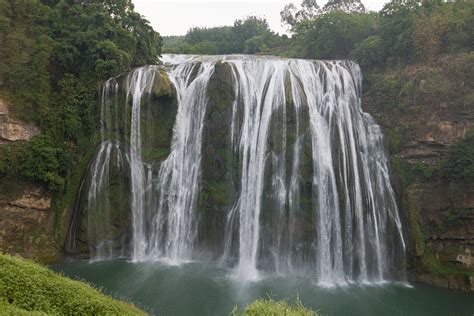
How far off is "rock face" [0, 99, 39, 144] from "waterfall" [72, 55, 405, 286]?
338 centimetres

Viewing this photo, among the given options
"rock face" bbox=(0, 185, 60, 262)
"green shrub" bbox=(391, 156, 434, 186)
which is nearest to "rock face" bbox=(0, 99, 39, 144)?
"rock face" bbox=(0, 185, 60, 262)

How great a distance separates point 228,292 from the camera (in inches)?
564

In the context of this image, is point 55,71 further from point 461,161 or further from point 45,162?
point 461,161

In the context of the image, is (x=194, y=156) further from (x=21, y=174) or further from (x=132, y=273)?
(x=21, y=174)

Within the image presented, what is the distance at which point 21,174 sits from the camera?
16547mm

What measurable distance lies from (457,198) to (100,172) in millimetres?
16149

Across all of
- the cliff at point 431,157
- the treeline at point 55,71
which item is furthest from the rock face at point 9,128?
the cliff at point 431,157

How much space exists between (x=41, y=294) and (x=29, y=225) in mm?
9987

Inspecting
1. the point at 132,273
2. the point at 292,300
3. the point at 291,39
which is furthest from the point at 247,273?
the point at 291,39

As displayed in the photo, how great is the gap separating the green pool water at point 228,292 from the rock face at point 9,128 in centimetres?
598

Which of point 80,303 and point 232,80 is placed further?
point 232,80

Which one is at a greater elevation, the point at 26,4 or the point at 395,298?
the point at 26,4

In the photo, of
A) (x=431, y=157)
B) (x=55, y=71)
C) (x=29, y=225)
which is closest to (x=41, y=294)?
(x=29, y=225)

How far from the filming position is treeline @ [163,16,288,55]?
38250 mm
